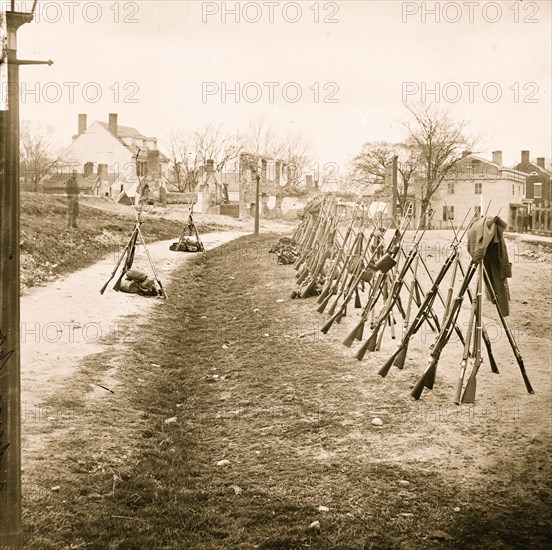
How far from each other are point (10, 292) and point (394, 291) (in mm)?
7386

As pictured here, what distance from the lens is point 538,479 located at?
23.0 feet

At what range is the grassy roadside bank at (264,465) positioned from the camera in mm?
6117

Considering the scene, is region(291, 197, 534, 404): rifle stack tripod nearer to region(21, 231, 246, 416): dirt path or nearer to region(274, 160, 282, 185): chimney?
region(21, 231, 246, 416): dirt path

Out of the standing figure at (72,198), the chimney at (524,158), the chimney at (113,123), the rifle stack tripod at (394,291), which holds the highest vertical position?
the chimney at (113,123)

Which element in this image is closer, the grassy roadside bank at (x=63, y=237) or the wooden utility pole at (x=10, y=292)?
the wooden utility pole at (x=10, y=292)

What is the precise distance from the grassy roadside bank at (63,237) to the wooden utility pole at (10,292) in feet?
43.1

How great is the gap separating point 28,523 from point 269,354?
275 inches

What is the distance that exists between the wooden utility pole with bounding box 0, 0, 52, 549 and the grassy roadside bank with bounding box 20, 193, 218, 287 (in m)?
13.1

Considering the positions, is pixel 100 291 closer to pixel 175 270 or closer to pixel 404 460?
pixel 175 270

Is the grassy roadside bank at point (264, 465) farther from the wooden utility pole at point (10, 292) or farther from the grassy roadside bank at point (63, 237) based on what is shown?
the grassy roadside bank at point (63, 237)

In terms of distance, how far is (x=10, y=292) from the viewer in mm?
4570

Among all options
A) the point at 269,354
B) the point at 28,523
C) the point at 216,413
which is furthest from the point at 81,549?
the point at 269,354

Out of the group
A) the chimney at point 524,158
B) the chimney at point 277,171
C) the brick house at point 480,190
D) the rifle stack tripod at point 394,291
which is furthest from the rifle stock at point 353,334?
the chimney at point 524,158

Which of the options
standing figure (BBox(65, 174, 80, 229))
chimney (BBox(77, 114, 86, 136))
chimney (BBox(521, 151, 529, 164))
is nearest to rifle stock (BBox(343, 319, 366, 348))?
standing figure (BBox(65, 174, 80, 229))
